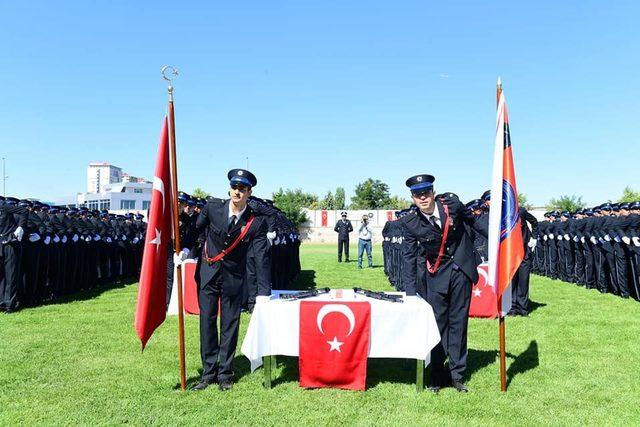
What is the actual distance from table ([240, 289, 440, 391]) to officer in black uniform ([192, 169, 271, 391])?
338 mm

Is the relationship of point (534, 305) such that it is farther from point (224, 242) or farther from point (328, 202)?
point (328, 202)

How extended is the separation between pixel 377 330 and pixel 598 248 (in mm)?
9795

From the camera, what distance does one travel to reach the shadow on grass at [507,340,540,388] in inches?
222

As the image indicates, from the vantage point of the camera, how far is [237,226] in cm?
519

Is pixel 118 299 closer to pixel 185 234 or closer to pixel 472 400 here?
pixel 185 234

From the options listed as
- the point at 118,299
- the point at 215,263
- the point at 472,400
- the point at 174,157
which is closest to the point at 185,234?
the point at 215,263

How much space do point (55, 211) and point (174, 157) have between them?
8.18 metres

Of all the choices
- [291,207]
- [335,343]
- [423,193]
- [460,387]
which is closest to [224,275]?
[335,343]

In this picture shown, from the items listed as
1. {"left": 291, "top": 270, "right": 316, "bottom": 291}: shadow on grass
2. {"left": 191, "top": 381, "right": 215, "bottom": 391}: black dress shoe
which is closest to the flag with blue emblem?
{"left": 191, "top": 381, "right": 215, "bottom": 391}: black dress shoe

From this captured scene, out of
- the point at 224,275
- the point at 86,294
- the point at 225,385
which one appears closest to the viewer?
the point at 225,385

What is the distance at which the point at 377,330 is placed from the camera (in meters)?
4.98

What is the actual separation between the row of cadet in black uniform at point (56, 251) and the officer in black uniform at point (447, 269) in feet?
25.3

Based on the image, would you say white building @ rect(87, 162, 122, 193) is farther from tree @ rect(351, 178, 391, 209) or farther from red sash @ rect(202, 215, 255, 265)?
red sash @ rect(202, 215, 255, 265)

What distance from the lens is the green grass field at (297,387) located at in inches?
171
